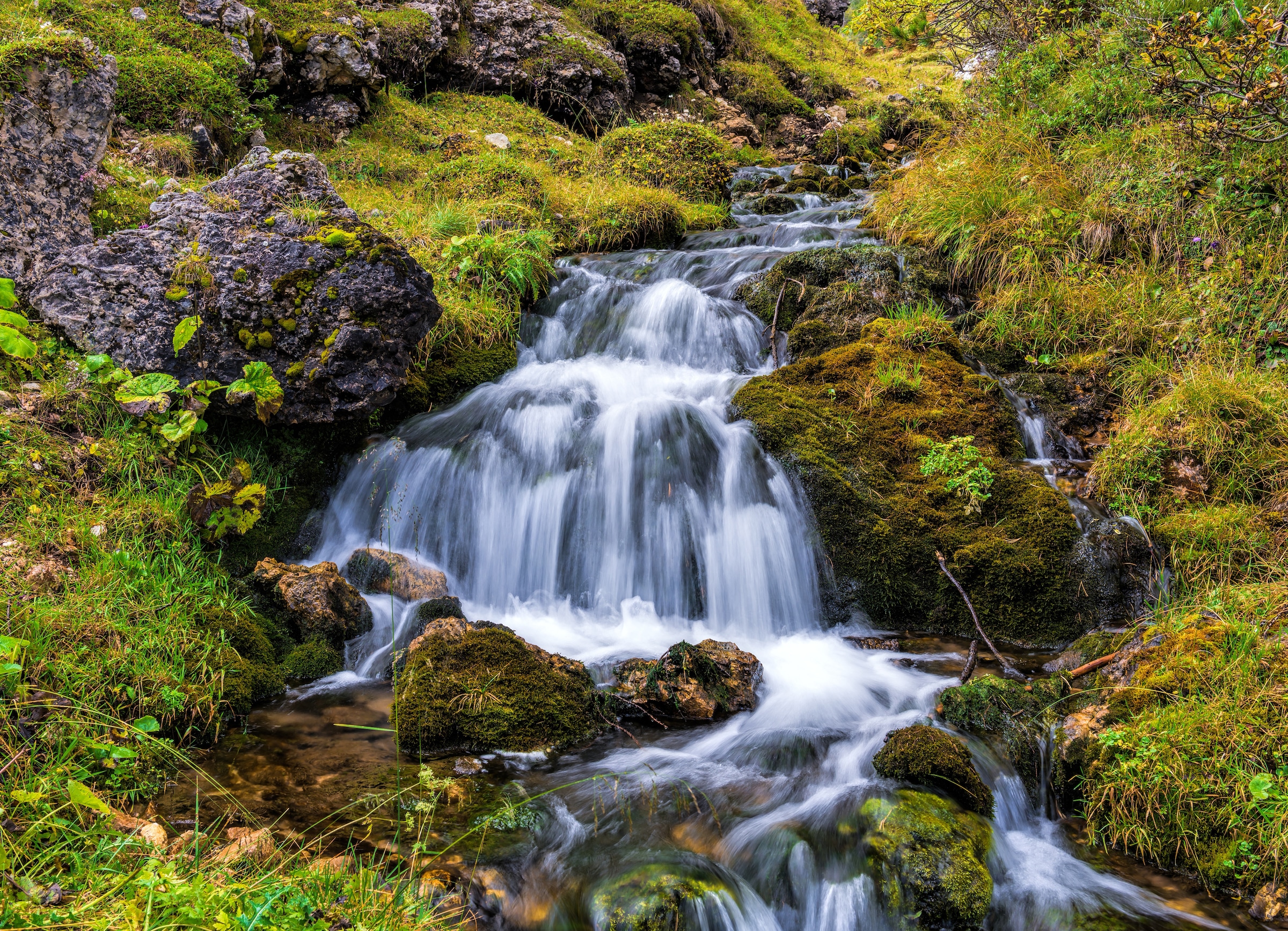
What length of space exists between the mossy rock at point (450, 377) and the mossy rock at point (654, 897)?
4.10m

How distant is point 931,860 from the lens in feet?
8.32

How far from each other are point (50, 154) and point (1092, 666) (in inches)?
282

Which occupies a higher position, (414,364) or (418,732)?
(414,364)

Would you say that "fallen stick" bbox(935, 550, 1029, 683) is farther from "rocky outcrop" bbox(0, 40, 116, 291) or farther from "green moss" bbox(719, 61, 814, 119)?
"green moss" bbox(719, 61, 814, 119)

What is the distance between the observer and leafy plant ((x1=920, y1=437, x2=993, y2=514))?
4.71 meters

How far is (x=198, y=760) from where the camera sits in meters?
2.93

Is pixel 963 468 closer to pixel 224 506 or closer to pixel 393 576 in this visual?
pixel 393 576

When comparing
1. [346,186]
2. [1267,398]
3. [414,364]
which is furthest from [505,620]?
[346,186]

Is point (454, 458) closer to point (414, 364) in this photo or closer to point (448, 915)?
point (414, 364)

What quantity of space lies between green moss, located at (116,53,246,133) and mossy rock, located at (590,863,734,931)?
→ 26.0ft

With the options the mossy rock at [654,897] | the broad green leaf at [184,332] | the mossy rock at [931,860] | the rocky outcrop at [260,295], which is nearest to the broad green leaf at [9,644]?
the mossy rock at [654,897]

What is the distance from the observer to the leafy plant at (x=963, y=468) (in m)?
4.71

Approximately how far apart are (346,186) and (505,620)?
6.02 metres

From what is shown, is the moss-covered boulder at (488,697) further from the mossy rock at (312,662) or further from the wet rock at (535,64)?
the wet rock at (535,64)
